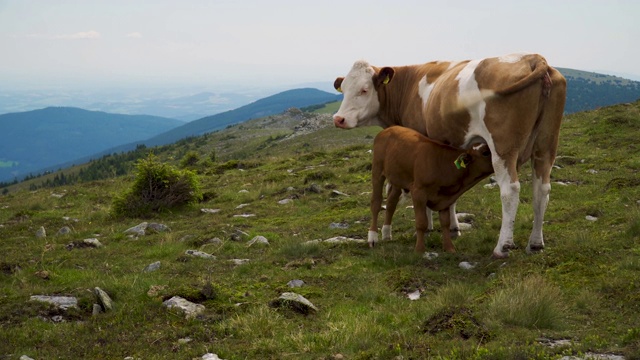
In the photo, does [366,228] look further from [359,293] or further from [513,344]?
[513,344]

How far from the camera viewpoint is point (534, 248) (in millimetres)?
9828

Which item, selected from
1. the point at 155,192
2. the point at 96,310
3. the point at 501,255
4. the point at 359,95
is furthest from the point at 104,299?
the point at 155,192

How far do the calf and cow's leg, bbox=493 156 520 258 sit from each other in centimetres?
42

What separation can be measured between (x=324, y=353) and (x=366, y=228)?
707 cm

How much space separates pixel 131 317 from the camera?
7445 mm

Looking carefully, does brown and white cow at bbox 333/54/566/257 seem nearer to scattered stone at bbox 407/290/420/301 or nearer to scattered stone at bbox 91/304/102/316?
scattered stone at bbox 407/290/420/301

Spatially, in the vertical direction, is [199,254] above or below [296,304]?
below

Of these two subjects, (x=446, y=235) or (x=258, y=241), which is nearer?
(x=446, y=235)

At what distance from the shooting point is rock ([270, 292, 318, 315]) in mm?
7531

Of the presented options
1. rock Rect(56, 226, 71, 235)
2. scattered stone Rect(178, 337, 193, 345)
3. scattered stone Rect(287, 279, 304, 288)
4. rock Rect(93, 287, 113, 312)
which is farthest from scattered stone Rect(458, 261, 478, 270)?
rock Rect(56, 226, 71, 235)

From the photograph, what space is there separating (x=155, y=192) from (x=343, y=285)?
409 inches

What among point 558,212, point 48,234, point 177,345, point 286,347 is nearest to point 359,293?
point 286,347

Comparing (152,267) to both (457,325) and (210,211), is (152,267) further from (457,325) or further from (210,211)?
(210,211)

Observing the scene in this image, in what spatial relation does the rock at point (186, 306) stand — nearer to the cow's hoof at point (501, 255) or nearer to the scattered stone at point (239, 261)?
the scattered stone at point (239, 261)
